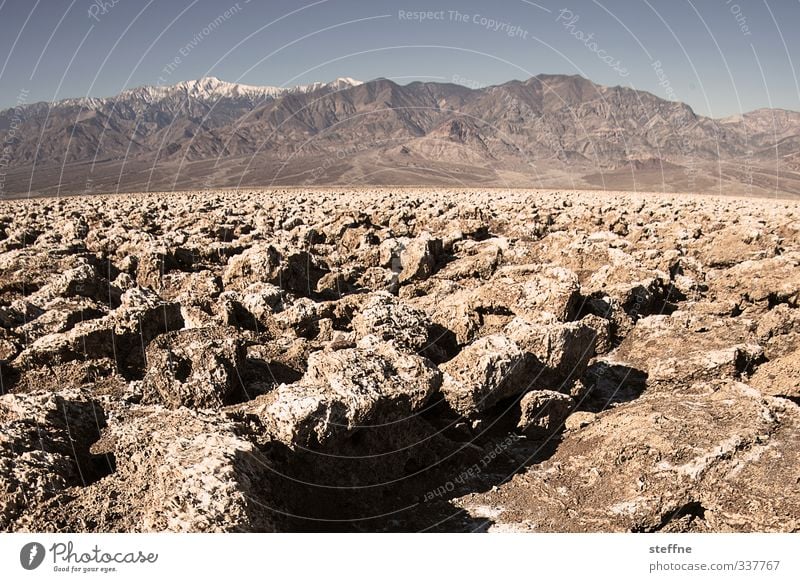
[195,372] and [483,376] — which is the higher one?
[195,372]

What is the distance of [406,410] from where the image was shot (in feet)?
19.6

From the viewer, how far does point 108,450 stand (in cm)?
521

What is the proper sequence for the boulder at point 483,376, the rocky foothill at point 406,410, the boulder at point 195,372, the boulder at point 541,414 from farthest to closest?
the boulder at point 541,414, the boulder at point 483,376, the boulder at point 195,372, the rocky foothill at point 406,410

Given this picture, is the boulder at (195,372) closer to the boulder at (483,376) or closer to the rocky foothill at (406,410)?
the rocky foothill at (406,410)

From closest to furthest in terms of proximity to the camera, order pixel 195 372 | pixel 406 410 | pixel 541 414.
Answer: pixel 406 410
pixel 195 372
pixel 541 414

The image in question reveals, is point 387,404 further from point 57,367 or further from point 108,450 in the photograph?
point 57,367

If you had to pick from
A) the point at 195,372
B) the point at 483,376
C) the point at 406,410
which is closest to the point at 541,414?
the point at 483,376

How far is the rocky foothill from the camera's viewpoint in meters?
4.60

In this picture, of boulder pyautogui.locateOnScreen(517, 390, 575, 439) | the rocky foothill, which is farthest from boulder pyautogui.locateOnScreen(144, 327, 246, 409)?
boulder pyautogui.locateOnScreen(517, 390, 575, 439)

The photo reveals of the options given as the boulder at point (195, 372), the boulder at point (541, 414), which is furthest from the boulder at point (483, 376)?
the boulder at point (195, 372)

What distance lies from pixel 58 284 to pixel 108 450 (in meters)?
7.86

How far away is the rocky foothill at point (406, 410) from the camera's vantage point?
181 inches

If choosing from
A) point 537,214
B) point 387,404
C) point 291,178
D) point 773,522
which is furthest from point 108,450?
point 291,178

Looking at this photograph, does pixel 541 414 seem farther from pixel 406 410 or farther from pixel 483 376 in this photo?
pixel 406 410
